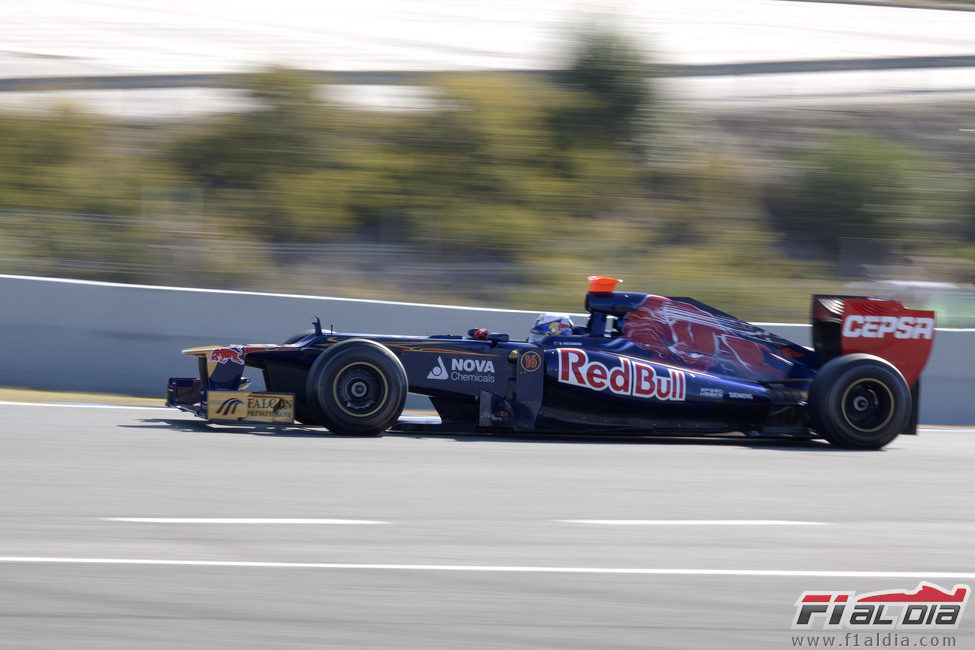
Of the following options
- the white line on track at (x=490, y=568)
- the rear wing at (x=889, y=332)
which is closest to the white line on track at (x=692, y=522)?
the white line on track at (x=490, y=568)


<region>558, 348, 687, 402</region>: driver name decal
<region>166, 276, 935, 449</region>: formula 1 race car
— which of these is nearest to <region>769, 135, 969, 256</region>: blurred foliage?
<region>166, 276, 935, 449</region>: formula 1 race car

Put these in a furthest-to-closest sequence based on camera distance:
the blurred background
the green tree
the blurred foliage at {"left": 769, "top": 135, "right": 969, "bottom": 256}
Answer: the green tree
the blurred foliage at {"left": 769, "top": 135, "right": 969, "bottom": 256}
the blurred background

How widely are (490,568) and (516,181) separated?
54.1 feet

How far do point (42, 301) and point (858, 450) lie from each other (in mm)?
7884

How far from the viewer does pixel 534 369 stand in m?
8.39

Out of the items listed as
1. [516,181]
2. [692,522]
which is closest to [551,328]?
[692,522]

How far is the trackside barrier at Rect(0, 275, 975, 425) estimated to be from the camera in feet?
36.1

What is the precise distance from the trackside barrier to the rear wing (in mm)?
3425

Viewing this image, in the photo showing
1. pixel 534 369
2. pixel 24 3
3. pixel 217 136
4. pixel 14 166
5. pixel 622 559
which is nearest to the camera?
pixel 622 559

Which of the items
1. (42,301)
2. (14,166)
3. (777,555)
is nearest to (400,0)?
(14,166)

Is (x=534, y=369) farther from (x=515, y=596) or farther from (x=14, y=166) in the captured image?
(x=14, y=166)

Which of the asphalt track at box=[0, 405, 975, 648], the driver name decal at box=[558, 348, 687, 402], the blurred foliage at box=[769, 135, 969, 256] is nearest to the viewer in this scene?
the asphalt track at box=[0, 405, 975, 648]

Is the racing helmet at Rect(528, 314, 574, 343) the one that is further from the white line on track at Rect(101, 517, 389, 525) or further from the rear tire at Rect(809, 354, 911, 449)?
the white line on track at Rect(101, 517, 389, 525)

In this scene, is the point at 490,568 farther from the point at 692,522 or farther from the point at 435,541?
the point at 692,522
